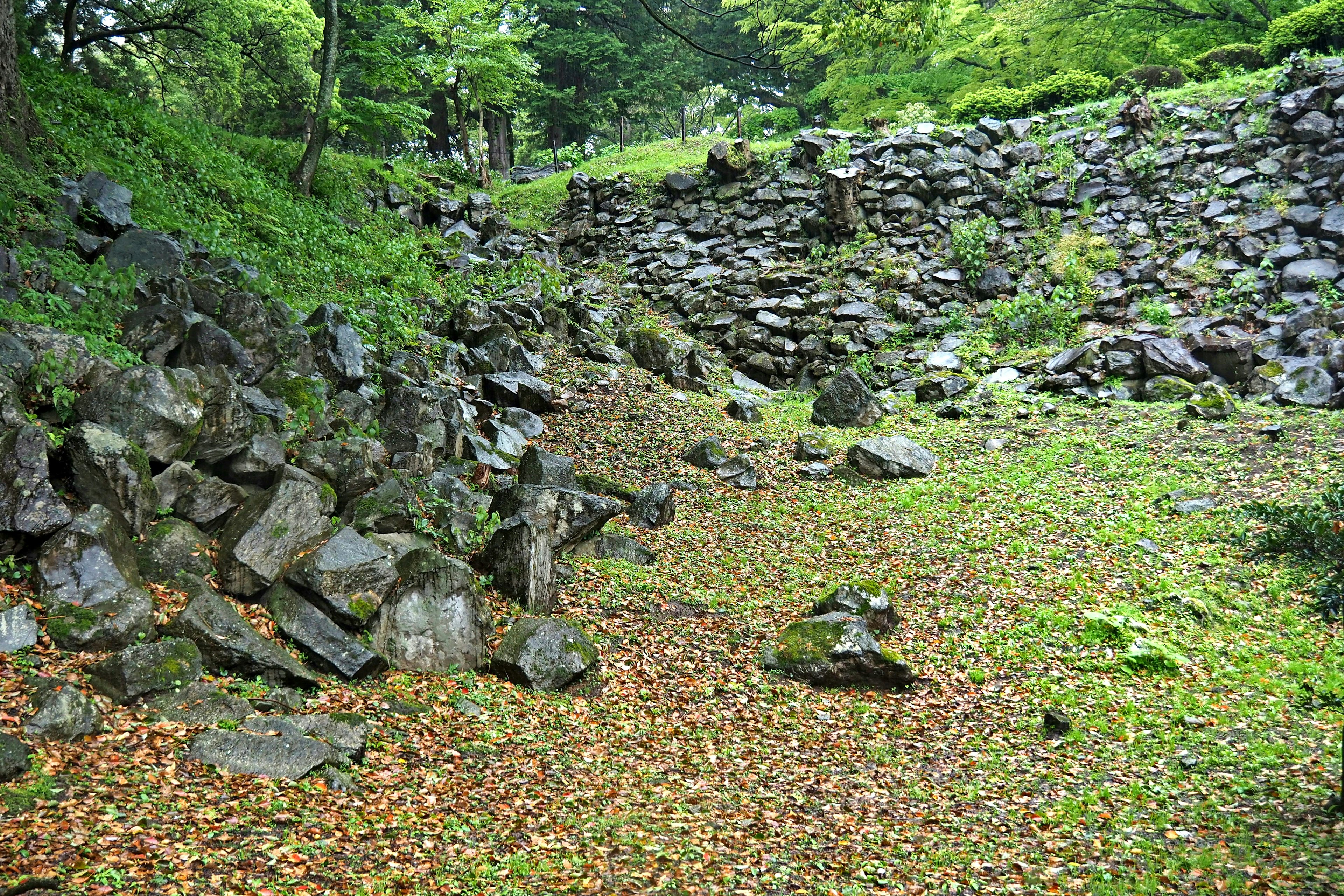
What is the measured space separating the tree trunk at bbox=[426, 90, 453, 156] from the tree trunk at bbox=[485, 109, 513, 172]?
1632 mm

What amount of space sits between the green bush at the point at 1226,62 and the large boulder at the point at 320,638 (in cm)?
2781

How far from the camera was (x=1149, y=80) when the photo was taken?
2459 centimetres

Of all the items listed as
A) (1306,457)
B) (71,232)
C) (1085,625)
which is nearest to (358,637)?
(71,232)

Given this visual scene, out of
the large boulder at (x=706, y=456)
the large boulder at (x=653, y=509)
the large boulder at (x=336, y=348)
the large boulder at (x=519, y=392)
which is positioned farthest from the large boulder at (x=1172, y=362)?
the large boulder at (x=336, y=348)

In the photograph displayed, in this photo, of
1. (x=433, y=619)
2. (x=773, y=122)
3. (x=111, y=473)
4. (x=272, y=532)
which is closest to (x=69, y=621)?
(x=111, y=473)

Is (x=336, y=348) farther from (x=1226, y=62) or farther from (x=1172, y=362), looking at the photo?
(x=1226, y=62)

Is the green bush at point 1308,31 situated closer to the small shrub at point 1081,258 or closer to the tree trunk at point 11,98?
the small shrub at point 1081,258

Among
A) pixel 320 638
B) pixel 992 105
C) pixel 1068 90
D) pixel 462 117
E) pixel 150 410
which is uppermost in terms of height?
pixel 462 117

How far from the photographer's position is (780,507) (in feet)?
42.7

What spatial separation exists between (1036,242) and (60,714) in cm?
2253

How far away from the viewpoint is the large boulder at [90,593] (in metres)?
5.98

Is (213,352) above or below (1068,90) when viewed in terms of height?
below

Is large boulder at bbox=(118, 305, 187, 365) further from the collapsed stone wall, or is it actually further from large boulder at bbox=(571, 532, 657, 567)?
the collapsed stone wall

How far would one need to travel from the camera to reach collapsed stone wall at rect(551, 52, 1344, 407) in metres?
17.2
